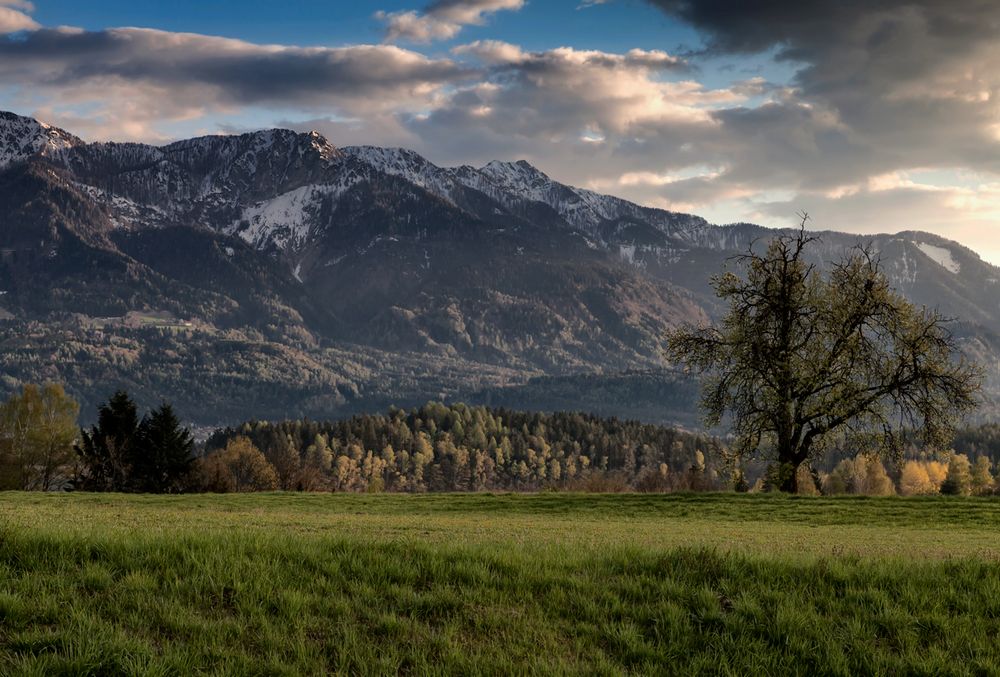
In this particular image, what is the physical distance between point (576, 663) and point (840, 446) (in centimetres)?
4052

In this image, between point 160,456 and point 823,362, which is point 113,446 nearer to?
point 160,456

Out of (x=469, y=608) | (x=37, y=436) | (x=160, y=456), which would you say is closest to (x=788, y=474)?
(x=469, y=608)

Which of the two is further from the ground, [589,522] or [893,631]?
[893,631]

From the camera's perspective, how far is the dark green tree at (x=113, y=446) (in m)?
75.1

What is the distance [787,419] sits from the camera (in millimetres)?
43656

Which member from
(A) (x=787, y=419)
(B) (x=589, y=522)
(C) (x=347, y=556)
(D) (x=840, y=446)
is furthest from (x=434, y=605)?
(D) (x=840, y=446)

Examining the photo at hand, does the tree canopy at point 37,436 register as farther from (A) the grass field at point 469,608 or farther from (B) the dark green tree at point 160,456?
(A) the grass field at point 469,608

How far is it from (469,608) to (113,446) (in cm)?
7368

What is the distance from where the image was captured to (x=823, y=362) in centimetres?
4222

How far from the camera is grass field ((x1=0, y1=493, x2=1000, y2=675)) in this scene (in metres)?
9.91

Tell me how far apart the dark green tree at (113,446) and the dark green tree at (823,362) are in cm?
5819

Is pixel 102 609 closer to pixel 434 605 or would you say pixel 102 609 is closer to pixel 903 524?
pixel 434 605

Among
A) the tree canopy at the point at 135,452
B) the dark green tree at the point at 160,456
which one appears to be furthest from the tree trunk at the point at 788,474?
the tree canopy at the point at 135,452

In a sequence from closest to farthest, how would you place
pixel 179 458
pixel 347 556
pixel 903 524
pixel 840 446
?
pixel 347 556, pixel 903 524, pixel 840 446, pixel 179 458
